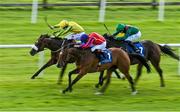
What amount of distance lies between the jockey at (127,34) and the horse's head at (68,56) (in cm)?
167

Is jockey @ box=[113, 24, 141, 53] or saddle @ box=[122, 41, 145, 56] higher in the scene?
jockey @ box=[113, 24, 141, 53]

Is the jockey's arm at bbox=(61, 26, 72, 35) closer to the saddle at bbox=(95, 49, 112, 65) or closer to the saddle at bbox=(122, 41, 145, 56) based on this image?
→ the saddle at bbox=(122, 41, 145, 56)

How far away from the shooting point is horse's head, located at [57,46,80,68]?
48.3ft

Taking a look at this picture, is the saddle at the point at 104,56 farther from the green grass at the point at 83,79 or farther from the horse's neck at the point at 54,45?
the horse's neck at the point at 54,45

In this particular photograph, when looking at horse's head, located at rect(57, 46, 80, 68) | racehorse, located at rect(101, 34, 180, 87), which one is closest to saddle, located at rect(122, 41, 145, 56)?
racehorse, located at rect(101, 34, 180, 87)

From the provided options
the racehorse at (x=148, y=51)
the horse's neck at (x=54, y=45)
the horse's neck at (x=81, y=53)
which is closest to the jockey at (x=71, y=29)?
the horse's neck at (x=54, y=45)

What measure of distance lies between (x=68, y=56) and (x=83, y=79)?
92.5 inches

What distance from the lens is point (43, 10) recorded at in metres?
24.4

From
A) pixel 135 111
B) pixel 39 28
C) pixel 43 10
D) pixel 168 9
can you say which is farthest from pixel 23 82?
pixel 168 9

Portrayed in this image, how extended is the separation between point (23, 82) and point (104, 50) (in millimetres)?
2319

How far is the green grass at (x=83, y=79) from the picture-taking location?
13.7 meters

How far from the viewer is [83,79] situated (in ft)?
55.6

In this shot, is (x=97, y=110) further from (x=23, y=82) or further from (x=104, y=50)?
(x=23, y=82)

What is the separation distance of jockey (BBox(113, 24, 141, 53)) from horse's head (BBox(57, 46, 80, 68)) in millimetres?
1667
